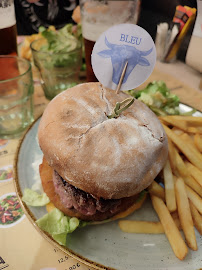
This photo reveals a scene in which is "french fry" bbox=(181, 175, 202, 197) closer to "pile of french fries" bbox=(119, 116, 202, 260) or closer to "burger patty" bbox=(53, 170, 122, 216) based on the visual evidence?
"pile of french fries" bbox=(119, 116, 202, 260)

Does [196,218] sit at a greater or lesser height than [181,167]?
lesser

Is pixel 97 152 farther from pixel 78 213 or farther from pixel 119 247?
pixel 119 247

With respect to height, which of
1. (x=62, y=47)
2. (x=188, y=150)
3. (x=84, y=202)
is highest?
(x=62, y=47)

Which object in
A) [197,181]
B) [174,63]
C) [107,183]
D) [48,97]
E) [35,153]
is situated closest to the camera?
[107,183]

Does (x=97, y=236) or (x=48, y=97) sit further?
(x=48, y=97)

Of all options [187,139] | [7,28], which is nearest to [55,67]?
[7,28]

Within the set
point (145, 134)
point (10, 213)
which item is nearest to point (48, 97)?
point (10, 213)

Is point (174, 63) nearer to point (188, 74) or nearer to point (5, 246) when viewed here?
point (188, 74)
